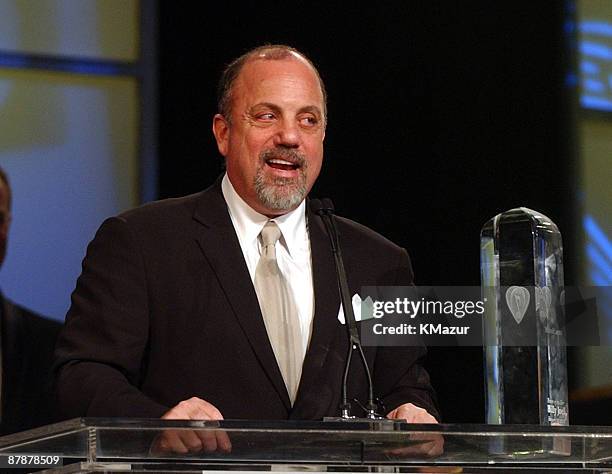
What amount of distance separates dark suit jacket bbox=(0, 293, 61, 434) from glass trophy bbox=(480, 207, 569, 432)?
169 cm

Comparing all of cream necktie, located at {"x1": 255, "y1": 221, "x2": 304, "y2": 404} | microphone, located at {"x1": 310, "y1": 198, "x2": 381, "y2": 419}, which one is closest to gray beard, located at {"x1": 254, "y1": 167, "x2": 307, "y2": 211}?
cream necktie, located at {"x1": 255, "y1": 221, "x2": 304, "y2": 404}

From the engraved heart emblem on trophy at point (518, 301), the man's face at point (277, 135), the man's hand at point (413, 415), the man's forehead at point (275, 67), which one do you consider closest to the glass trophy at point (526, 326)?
the engraved heart emblem on trophy at point (518, 301)

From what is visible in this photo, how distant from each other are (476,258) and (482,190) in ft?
0.75

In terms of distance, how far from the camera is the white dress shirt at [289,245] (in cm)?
253

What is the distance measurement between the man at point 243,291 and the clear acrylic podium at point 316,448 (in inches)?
→ 27.3

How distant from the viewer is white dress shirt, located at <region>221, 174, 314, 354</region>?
2.53m

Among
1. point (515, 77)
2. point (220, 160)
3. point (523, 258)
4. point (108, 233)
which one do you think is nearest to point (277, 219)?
point (108, 233)

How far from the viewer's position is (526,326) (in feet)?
7.53

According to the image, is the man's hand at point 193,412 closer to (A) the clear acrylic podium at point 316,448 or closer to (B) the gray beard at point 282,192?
(A) the clear acrylic podium at point 316,448

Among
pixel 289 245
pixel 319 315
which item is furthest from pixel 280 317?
pixel 289 245

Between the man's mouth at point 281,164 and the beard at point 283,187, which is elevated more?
the man's mouth at point 281,164

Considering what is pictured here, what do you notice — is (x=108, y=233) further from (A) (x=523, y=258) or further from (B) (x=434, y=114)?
(B) (x=434, y=114)

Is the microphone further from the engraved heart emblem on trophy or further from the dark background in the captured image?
the dark background

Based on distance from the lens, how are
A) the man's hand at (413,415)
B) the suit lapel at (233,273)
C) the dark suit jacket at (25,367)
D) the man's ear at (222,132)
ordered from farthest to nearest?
1. the dark suit jacket at (25,367)
2. the man's ear at (222,132)
3. the suit lapel at (233,273)
4. the man's hand at (413,415)
